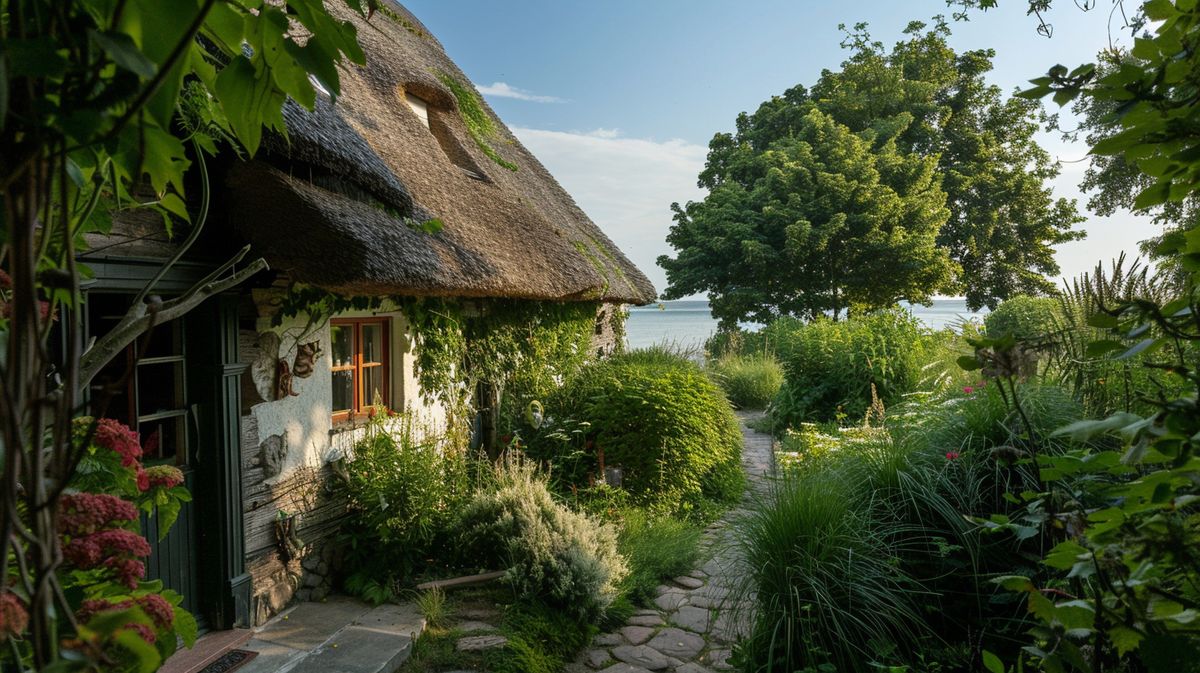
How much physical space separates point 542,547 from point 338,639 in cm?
120

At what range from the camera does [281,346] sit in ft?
13.7

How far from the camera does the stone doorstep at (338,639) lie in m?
3.42

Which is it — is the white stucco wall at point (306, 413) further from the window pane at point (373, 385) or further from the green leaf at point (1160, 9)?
the green leaf at point (1160, 9)

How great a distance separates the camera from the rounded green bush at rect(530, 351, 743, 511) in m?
6.69

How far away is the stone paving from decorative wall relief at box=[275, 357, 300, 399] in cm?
220

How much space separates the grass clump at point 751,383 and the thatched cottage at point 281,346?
845 cm

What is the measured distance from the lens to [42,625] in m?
0.56

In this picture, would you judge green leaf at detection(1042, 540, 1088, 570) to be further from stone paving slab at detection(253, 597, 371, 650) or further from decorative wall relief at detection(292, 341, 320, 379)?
decorative wall relief at detection(292, 341, 320, 379)

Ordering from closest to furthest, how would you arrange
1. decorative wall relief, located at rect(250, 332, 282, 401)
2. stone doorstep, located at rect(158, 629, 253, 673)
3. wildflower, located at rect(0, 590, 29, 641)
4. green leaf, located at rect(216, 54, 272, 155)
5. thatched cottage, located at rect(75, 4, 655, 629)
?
wildflower, located at rect(0, 590, 29, 641) → green leaf, located at rect(216, 54, 272, 155) → stone doorstep, located at rect(158, 629, 253, 673) → thatched cottage, located at rect(75, 4, 655, 629) → decorative wall relief, located at rect(250, 332, 282, 401)

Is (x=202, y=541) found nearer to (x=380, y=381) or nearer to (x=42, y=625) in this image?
(x=380, y=381)

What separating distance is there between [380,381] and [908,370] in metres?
7.77

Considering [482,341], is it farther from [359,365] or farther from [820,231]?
[820,231]

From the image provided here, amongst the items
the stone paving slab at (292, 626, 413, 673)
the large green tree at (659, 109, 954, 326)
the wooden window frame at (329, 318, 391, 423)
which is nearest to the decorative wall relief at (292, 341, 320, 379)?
the wooden window frame at (329, 318, 391, 423)

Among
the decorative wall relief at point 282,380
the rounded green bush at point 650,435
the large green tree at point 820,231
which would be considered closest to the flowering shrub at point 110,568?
the decorative wall relief at point 282,380
